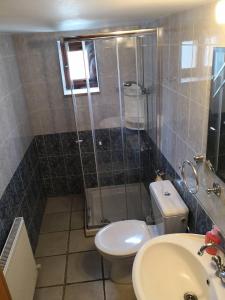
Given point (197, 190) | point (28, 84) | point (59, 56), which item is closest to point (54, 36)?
point (59, 56)

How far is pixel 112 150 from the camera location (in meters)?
3.04

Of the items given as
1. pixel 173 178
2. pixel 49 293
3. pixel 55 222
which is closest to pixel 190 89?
pixel 173 178

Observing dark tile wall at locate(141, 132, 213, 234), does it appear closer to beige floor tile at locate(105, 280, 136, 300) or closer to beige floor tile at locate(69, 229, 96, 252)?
beige floor tile at locate(105, 280, 136, 300)

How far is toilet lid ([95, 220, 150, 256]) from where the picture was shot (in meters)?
2.03

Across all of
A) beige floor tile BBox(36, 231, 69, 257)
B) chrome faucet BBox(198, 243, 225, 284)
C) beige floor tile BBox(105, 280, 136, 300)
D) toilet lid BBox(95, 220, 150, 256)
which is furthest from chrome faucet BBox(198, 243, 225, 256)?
beige floor tile BBox(36, 231, 69, 257)

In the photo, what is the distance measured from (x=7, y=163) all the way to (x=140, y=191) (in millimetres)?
1557

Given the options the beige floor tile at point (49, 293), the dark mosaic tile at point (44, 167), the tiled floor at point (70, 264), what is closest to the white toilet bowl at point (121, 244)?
the tiled floor at point (70, 264)

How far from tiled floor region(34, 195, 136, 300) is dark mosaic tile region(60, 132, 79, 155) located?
69 cm

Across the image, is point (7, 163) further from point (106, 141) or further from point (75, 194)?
point (75, 194)

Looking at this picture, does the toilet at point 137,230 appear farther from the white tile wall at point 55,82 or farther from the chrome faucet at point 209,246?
the white tile wall at point 55,82

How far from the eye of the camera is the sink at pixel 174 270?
1312 millimetres

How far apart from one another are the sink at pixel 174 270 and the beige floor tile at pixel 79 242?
1.27m

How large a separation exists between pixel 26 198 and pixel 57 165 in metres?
0.80

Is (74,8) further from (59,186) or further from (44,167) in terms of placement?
(59,186)
